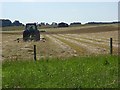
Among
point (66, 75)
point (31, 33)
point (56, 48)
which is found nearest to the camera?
point (66, 75)

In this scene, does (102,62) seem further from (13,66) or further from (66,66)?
(13,66)

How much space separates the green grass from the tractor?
3354cm

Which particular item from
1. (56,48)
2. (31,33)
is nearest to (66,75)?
(56,48)

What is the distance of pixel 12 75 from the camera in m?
13.3

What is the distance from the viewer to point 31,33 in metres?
49.8

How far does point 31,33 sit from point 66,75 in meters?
37.5

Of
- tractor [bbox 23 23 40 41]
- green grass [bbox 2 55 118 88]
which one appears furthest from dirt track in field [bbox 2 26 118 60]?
green grass [bbox 2 55 118 88]

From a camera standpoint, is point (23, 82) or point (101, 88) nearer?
point (101, 88)

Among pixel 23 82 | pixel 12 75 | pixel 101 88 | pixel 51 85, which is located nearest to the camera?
pixel 101 88

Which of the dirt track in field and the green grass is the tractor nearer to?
the dirt track in field

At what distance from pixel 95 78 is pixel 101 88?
1631 mm

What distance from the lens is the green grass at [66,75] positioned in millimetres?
11047

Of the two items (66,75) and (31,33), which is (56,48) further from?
(66,75)

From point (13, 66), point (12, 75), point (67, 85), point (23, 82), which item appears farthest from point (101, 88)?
point (13, 66)
